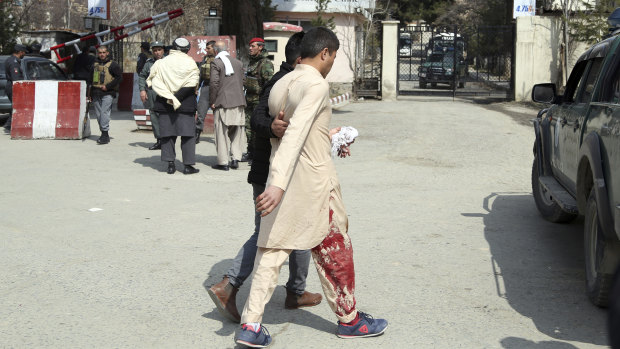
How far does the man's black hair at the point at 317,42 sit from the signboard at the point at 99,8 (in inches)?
891

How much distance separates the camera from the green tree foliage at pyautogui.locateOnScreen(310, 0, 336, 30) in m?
31.1

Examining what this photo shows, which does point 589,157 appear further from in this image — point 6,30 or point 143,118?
point 6,30

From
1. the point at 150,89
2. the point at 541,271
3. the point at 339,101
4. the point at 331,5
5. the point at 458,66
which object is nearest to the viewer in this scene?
the point at 541,271

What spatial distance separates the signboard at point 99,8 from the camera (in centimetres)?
2597

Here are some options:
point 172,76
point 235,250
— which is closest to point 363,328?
point 235,250

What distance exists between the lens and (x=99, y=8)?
2625cm

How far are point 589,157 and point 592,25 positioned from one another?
64.2 ft

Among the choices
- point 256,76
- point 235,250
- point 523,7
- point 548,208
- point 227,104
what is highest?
point 523,7

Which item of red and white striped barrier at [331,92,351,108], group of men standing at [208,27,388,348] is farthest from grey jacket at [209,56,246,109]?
red and white striped barrier at [331,92,351,108]

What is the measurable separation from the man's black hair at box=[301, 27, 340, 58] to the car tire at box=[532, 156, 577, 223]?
389 centimetres

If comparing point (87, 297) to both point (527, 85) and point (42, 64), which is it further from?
point (527, 85)

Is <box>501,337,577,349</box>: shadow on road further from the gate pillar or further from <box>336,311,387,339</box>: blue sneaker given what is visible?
the gate pillar

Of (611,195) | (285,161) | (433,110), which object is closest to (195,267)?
(285,161)

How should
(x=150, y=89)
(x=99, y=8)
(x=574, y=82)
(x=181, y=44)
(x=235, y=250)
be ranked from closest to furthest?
1. (x=235, y=250)
2. (x=574, y=82)
3. (x=181, y=44)
4. (x=150, y=89)
5. (x=99, y=8)
